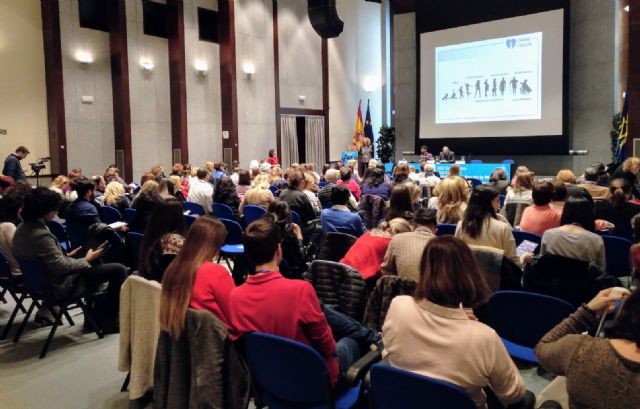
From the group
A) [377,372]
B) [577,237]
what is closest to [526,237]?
[577,237]

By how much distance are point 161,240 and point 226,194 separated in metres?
3.94

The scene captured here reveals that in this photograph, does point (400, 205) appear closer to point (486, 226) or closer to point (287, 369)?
point (486, 226)

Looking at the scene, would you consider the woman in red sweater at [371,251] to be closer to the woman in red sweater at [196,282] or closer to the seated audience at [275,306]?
the seated audience at [275,306]

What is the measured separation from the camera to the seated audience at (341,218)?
4730 mm

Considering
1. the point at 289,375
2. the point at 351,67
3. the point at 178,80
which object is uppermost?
the point at 351,67

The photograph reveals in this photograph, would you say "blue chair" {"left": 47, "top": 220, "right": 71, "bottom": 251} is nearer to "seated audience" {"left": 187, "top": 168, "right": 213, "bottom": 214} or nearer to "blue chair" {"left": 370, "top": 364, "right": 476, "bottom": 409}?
"seated audience" {"left": 187, "top": 168, "right": 213, "bottom": 214}

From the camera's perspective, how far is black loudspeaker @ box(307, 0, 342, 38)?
393 inches

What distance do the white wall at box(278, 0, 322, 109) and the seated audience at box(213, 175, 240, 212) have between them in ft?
32.1

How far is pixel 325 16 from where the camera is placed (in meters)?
10.0

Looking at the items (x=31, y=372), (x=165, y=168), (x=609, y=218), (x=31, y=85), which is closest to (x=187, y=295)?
(x=31, y=372)

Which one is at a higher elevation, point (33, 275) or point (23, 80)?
point (23, 80)

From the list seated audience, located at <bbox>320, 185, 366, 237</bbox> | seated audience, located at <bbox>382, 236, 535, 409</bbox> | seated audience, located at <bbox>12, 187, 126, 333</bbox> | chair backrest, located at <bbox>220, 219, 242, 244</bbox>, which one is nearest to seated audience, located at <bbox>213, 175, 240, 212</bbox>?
chair backrest, located at <bbox>220, 219, 242, 244</bbox>

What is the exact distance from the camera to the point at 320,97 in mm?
17328

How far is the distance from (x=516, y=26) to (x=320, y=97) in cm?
653
